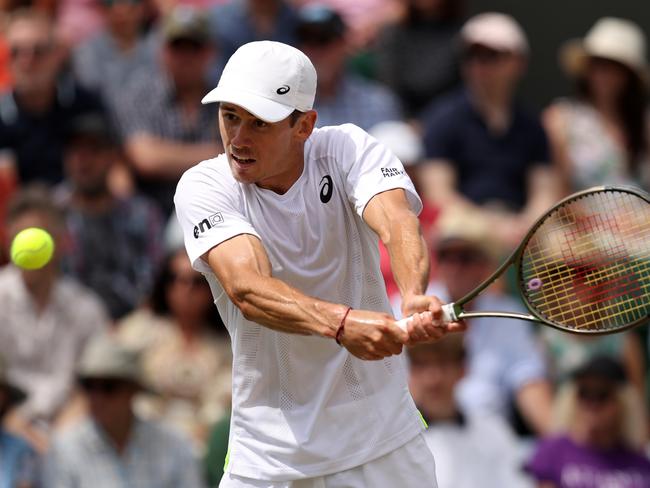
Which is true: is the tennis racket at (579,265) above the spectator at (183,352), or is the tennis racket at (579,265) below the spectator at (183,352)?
above

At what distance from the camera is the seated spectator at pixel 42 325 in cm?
711

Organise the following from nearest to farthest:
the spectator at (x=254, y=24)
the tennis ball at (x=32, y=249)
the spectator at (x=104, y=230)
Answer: the tennis ball at (x=32, y=249) → the spectator at (x=104, y=230) → the spectator at (x=254, y=24)

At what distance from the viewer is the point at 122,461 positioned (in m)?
6.62

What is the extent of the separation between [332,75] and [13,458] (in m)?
3.22

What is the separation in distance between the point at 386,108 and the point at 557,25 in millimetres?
2117

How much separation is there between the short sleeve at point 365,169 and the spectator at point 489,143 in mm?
3858

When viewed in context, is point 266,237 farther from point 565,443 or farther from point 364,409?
point 565,443

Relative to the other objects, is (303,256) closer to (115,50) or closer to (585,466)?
(585,466)

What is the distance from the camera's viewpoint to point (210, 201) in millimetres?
4207

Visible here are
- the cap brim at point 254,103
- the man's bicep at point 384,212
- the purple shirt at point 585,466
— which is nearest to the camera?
the cap brim at point 254,103

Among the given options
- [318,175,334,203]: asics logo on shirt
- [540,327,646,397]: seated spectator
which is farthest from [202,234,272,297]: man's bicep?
[540,327,646,397]: seated spectator

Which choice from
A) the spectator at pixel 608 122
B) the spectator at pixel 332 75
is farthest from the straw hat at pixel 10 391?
the spectator at pixel 608 122

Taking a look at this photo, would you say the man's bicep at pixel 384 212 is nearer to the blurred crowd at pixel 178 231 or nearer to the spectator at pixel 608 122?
the blurred crowd at pixel 178 231

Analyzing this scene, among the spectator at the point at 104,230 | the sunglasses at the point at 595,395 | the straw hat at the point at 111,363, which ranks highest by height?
the spectator at the point at 104,230
